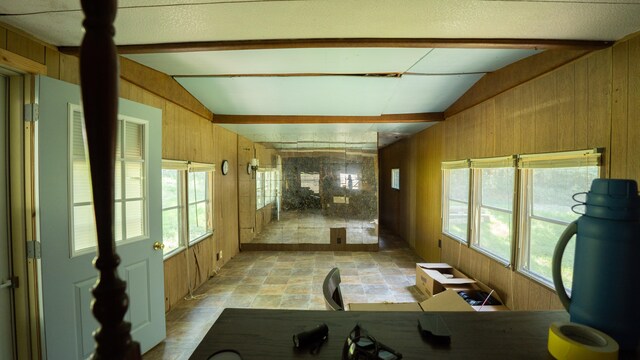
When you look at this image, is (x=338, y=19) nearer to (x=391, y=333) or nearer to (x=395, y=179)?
(x=391, y=333)

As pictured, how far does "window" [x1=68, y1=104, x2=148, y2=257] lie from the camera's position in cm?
155

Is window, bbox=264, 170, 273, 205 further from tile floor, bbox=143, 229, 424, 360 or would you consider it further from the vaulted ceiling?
the vaulted ceiling

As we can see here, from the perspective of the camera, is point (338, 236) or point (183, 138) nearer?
point (183, 138)

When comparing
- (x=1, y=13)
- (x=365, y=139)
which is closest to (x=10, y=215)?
(x=1, y=13)

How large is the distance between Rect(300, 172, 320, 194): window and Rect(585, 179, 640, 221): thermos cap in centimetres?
429

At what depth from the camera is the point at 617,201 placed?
49cm

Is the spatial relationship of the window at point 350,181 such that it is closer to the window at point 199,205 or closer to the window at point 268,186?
the window at point 268,186

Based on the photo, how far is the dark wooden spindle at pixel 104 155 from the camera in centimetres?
28

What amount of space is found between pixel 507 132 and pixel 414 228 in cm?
285

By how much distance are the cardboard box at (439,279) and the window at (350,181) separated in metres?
1.81

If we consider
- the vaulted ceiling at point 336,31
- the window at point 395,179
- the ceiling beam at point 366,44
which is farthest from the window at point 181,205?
the window at point 395,179

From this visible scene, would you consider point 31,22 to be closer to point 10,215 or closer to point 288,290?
point 10,215

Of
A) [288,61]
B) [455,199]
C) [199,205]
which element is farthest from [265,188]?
[455,199]

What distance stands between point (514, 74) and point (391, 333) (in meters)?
2.74
